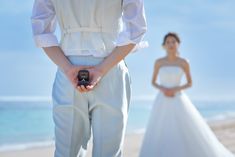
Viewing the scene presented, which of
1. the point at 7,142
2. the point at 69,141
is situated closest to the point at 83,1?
the point at 69,141

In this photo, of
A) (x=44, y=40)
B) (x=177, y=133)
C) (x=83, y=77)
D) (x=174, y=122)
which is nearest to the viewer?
(x=83, y=77)

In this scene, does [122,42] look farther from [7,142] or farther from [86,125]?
[7,142]

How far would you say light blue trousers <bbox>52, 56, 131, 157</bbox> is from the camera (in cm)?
184

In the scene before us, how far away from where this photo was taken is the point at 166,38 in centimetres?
568

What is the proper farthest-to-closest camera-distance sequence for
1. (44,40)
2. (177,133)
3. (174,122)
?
(174,122)
(177,133)
(44,40)

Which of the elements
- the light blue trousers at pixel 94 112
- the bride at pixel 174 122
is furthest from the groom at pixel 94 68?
the bride at pixel 174 122

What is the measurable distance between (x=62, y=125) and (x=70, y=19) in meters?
0.37

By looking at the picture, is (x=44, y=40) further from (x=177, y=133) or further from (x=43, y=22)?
(x=177, y=133)

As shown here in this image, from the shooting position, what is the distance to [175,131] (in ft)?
17.2

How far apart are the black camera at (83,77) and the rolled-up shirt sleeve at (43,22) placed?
0.19m

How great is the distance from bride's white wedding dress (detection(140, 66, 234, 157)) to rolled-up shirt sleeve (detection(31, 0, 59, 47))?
3282mm

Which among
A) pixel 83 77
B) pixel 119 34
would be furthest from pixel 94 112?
pixel 119 34

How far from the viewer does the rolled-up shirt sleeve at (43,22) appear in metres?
1.94

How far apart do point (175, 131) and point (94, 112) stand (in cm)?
346
